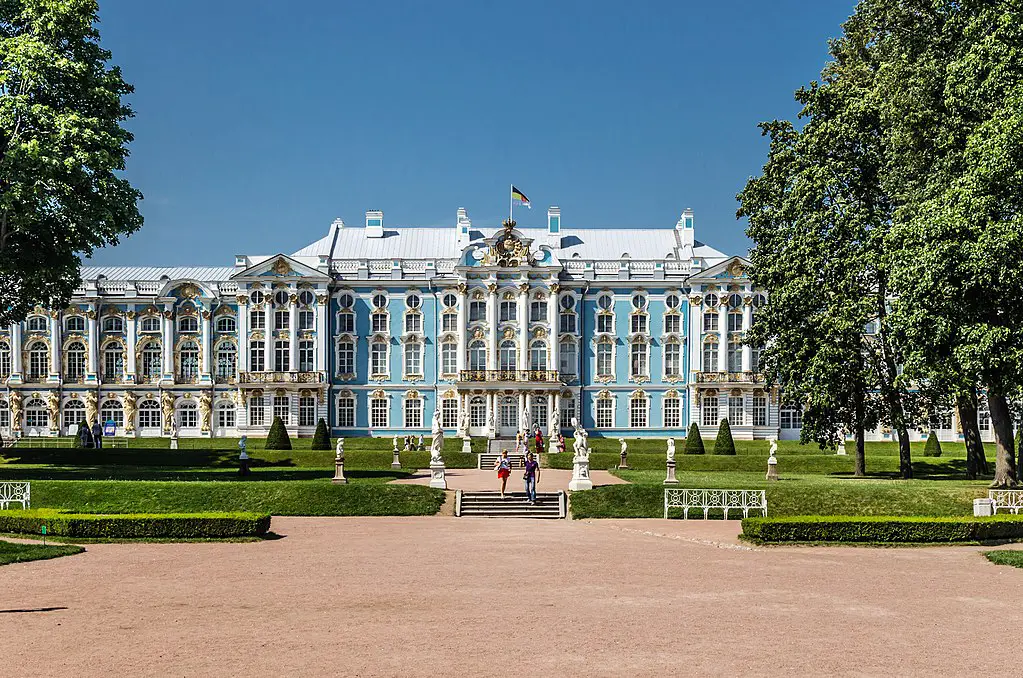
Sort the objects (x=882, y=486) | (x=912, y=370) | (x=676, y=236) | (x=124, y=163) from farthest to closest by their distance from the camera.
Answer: (x=676, y=236) < (x=124, y=163) < (x=882, y=486) < (x=912, y=370)

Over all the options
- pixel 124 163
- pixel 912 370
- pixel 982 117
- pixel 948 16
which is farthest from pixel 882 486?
pixel 124 163

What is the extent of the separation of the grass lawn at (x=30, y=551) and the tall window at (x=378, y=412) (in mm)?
47873

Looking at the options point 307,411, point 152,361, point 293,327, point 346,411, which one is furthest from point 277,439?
point 152,361

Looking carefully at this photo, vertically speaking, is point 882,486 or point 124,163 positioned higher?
point 124,163

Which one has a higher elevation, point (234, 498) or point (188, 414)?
point (188, 414)

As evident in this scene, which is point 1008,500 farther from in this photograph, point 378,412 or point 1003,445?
point 378,412

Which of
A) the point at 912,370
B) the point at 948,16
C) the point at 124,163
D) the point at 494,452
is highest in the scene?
→ the point at 948,16

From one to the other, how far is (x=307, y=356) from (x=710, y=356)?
2673 centimetres

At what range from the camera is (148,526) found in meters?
22.4

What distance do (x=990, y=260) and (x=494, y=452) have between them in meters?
32.5

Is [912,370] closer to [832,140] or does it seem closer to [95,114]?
[832,140]

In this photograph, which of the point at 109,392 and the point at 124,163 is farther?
the point at 109,392

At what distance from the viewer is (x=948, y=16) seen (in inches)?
1208

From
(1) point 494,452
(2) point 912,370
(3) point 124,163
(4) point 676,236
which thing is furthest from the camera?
(4) point 676,236
